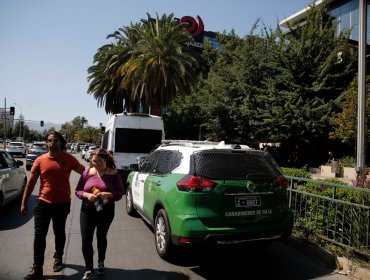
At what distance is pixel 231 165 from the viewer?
4707mm

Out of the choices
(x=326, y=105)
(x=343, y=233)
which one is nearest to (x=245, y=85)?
(x=326, y=105)

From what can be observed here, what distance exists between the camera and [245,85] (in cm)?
2153

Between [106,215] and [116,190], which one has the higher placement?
[116,190]

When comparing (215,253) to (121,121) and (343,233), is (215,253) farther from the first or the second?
(121,121)

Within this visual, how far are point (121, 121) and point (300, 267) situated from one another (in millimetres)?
9087

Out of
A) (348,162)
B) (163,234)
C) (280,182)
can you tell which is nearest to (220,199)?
(280,182)

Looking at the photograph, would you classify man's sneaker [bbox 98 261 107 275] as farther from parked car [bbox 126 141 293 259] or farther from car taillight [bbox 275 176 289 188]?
car taillight [bbox 275 176 289 188]

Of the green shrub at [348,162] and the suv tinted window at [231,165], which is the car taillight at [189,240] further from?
the green shrub at [348,162]

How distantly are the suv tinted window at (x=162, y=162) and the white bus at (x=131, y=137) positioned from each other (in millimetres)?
5504

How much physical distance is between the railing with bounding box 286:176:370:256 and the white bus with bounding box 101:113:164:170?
7.14m

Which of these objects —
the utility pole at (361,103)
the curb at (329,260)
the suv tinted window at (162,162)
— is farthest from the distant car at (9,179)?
the utility pole at (361,103)

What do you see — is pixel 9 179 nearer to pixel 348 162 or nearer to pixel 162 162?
pixel 162 162

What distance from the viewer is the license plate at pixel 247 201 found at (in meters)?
4.55

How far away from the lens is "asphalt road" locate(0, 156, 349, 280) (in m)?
4.57
